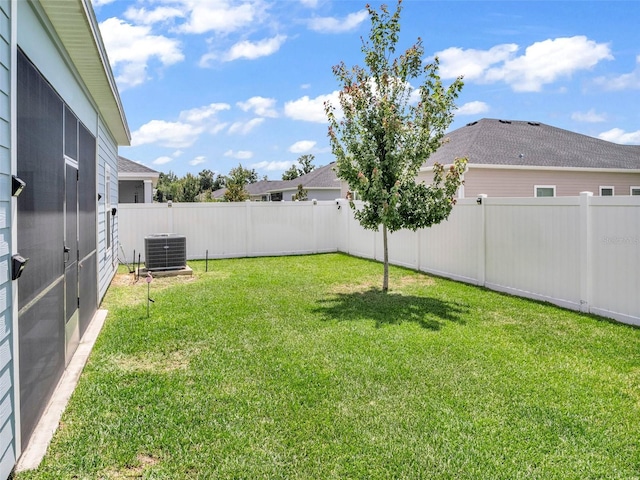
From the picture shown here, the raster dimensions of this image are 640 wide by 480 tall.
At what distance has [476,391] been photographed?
141 inches

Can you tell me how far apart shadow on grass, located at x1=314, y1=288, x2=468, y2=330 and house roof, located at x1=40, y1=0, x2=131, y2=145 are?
4.08 metres

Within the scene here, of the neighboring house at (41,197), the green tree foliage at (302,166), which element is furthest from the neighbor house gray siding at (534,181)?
the green tree foliage at (302,166)

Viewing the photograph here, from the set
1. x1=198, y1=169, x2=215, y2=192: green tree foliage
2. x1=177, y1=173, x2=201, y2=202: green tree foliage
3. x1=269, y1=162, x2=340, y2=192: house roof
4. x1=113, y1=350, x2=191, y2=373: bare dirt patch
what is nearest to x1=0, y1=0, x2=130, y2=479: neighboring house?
x1=113, y1=350, x2=191, y2=373: bare dirt patch

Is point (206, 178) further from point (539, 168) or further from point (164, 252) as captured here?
point (164, 252)

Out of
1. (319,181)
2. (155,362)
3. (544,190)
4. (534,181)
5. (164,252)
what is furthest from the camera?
(319,181)

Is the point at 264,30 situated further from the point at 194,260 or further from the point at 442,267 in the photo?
the point at 442,267

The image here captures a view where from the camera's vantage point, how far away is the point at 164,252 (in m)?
9.95

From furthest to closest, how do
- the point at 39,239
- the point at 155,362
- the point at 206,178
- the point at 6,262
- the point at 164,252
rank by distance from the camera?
the point at 206,178 < the point at 164,252 < the point at 155,362 < the point at 39,239 < the point at 6,262

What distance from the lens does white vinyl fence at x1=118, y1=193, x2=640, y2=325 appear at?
5.77 metres

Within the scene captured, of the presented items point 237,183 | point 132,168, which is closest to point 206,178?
point 237,183

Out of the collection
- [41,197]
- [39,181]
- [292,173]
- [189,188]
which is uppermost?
[292,173]

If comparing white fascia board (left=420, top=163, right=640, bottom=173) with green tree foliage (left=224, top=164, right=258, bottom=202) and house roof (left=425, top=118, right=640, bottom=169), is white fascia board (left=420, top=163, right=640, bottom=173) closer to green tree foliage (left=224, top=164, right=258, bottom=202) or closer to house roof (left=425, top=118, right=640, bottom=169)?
house roof (left=425, top=118, right=640, bottom=169)

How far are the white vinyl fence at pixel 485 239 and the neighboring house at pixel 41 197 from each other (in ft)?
20.8

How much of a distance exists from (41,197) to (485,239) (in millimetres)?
7062
